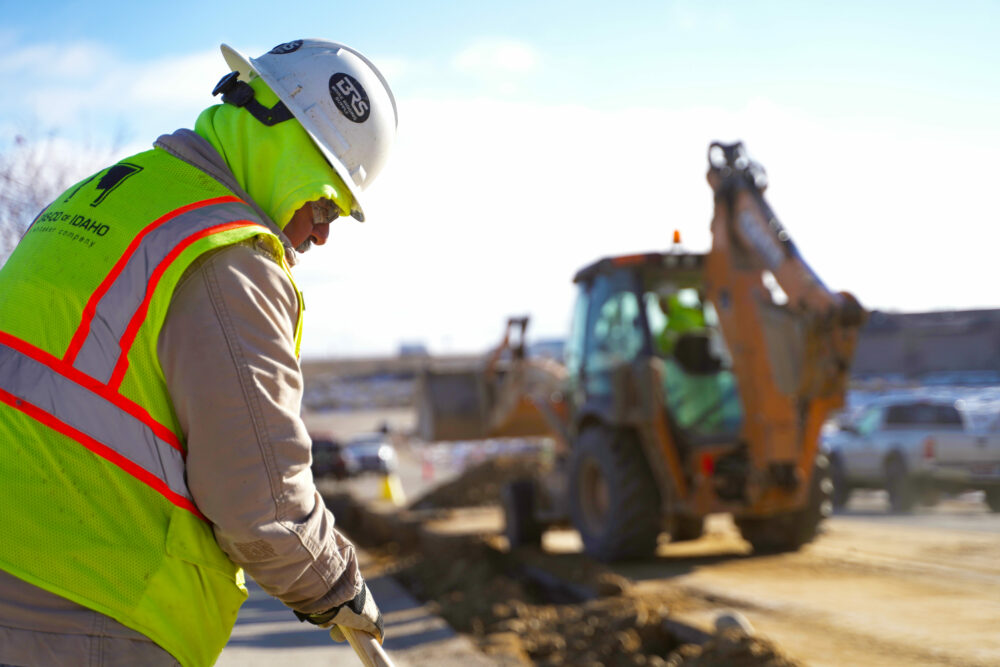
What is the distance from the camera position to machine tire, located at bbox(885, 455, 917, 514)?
12.1 meters

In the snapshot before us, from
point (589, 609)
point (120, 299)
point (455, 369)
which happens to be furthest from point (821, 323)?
point (120, 299)

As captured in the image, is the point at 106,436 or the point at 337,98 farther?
the point at 337,98

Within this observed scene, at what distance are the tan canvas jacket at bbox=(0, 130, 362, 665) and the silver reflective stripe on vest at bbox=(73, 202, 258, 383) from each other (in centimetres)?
7

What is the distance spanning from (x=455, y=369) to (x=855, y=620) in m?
7.97

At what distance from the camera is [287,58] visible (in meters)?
2.77

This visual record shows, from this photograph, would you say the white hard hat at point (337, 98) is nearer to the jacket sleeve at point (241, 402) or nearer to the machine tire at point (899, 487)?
the jacket sleeve at point (241, 402)

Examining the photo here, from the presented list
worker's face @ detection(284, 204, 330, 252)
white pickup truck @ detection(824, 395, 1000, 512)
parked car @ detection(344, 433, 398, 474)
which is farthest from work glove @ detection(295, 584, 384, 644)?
parked car @ detection(344, 433, 398, 474)

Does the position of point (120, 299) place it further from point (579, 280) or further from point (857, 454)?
point (857, 454)

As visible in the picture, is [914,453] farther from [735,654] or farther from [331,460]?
[331,460]

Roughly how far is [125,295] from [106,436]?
30 cm

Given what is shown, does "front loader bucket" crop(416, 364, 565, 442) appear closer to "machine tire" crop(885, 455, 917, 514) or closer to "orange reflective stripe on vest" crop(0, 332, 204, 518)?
"machine tire" crop(885, 455, 917, 514)

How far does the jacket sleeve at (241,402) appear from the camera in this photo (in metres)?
2.16

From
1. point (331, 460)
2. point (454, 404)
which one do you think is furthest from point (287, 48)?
point (331, 460)

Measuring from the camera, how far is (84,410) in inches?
83.2
